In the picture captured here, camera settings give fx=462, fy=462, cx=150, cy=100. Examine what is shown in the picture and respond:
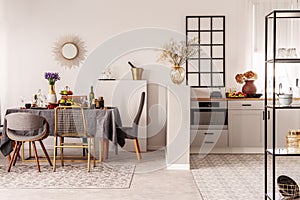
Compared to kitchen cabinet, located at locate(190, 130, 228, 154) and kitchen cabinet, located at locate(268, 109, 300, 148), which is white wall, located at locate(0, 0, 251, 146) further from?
kitchen cabinet, located at locate(268, 109, 300, 148)

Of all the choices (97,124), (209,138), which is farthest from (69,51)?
(209,138)

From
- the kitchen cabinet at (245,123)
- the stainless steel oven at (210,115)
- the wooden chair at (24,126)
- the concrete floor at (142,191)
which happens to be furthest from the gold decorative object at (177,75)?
the wooden chair at (24,126)

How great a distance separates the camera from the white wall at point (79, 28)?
7.89 m

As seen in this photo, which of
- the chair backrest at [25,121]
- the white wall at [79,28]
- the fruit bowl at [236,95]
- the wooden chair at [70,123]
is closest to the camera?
the chair backrest at [25,121]

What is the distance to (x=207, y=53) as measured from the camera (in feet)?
26.1

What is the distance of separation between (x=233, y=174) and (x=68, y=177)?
202 cm

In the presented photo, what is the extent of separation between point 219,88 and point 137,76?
142cm

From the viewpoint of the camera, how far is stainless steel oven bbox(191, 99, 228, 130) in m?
7.50

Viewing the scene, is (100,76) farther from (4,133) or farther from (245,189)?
(245,189)

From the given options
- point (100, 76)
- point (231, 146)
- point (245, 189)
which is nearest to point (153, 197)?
point (245, 189)

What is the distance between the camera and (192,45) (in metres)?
7.93

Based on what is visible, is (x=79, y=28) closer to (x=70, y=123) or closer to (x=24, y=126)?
(x=70, y=123)

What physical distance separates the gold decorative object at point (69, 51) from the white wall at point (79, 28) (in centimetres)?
9

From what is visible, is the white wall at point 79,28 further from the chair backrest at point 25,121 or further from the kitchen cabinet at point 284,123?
the chair backrest at point 25,121
